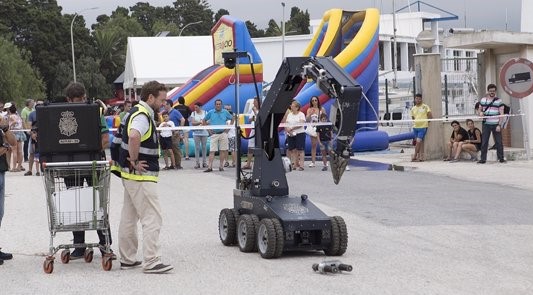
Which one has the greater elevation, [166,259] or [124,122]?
[124,122]

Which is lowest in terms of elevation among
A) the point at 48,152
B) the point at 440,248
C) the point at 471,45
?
the point at 440,248

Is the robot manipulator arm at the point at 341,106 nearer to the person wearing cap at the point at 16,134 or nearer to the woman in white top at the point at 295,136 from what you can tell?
the woman in white top at the point at 295,136

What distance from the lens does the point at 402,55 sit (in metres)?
71.5

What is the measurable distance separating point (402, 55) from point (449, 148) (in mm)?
47157

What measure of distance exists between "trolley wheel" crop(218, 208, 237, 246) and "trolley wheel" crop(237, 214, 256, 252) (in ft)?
0.71

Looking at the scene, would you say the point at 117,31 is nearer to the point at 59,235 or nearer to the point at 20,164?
the point at 20,164

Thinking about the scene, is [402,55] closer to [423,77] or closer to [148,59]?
[148,59]

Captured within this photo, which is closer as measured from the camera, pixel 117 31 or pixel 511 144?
pixel 511 144

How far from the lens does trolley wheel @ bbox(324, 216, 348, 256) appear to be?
33.6 feet

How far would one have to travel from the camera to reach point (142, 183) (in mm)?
9594

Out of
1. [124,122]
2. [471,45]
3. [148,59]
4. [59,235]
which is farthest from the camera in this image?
[148,59]

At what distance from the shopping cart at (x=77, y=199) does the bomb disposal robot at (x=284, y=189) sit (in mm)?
1575

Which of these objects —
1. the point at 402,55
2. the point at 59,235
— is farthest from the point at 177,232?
the point at 402,55

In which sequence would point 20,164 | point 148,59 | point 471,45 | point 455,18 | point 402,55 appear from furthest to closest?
point 402,55 < point 455,18 < point 148,59 < point 471,45 < point 20,164
